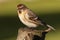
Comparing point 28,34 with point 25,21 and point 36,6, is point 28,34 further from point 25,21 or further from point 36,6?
point 36,6

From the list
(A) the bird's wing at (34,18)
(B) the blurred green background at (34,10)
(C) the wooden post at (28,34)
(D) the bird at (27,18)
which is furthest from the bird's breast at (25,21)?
(B) the blurred green background at (34,10)

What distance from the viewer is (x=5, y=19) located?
1542cm

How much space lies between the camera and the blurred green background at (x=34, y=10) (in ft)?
40.2

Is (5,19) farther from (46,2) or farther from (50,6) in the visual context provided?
(46,2)

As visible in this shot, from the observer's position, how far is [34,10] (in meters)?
17.5

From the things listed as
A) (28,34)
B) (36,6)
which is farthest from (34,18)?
(36,6)

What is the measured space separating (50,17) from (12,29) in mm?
2600

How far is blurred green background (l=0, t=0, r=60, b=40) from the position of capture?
12.3m

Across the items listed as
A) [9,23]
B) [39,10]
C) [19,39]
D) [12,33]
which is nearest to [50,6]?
[39,10]

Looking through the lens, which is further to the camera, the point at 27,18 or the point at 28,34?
the point at 27,18

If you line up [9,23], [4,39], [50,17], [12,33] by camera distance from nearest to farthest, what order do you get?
[4,39] → [12,33] → [9,23] → [50,17]

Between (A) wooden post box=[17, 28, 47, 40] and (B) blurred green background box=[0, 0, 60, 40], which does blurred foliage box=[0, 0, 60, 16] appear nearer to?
(B) blurred green background box=[0, 0, 60, 40]

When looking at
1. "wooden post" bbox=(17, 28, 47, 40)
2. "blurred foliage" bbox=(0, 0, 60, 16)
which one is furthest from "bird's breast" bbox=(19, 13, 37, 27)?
"blurred foliage" bbox=(0, 0, 60, 16)

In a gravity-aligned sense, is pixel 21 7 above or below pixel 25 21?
above
